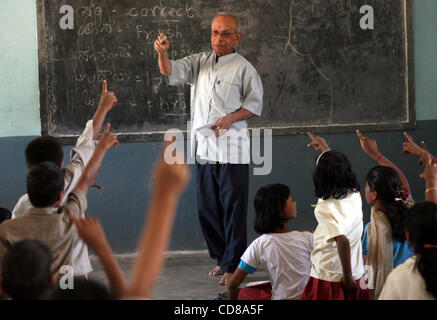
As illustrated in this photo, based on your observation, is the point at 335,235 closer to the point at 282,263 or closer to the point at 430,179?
the point at 282,263

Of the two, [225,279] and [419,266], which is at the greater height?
[419,266]

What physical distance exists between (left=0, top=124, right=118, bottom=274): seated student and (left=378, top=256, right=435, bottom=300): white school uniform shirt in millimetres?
923

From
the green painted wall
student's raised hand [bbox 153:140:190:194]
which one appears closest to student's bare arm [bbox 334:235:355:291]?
student's raised hand [bbox 153:140:190:194]

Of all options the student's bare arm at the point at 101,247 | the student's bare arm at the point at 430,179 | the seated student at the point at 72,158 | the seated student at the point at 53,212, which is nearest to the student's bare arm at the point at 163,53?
the seated student at the point at 72,158

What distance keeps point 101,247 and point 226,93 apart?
267 cm

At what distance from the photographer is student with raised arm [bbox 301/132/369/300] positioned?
7.88 ft

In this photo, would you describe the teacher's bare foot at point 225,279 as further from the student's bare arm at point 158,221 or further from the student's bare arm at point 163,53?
the student's bare arm at point 158,221

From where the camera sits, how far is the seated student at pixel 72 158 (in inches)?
88.8

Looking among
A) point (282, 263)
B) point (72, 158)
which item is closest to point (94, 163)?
point (72, 158)

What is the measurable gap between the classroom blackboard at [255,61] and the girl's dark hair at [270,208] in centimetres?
179

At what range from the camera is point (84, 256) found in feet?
7.55

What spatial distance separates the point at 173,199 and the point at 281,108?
3.58 meters

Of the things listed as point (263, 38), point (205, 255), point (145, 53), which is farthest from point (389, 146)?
point (145, 53)

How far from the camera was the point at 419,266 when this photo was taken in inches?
61.8
